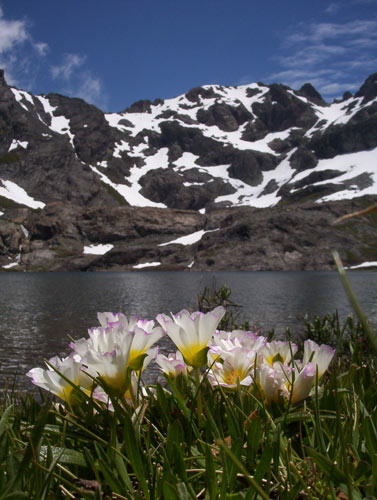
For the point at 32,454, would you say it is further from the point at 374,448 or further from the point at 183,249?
the point at 183,249

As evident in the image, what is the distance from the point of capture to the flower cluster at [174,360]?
131 cm

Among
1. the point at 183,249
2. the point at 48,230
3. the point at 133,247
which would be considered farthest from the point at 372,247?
the point at 48,230

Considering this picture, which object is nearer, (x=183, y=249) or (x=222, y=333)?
(x=222, y=333)

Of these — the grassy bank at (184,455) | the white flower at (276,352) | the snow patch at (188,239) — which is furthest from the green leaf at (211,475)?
the snow patch at (188,239)

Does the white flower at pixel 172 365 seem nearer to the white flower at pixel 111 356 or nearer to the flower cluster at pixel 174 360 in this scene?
the flower cluster at pixel 174 360

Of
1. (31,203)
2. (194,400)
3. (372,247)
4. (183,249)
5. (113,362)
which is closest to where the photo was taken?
(113,362)

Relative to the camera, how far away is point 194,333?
1485 millimetres

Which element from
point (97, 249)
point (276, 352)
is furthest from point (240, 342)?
point (97, 249)

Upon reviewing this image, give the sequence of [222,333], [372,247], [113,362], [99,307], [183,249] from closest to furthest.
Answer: [113,362], [222,333], [99,307], [372,247], [183,249]

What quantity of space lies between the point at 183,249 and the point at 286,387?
15870 centimetres

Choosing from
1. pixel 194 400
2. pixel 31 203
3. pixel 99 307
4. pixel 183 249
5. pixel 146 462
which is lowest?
pixel 99 307

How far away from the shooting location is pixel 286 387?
66.7 inches

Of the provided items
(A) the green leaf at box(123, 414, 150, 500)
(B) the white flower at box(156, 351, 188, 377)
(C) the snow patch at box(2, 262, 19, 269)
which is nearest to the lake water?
(B) the white flower at box(156, 351, 188, 377)

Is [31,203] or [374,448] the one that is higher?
[31,203]
